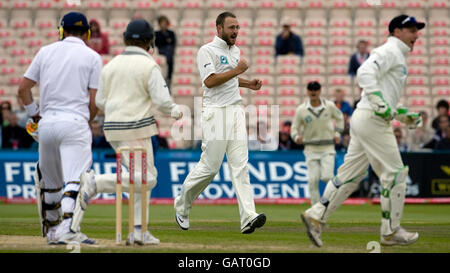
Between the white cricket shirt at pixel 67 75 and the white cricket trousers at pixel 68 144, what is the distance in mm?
114

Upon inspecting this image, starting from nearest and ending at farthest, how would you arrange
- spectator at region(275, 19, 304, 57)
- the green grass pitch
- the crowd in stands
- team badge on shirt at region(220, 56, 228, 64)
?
the green grass pitch
team badge on shirt at region(220, 56, 228, 64)
the crowd in stands
spectator at region(275, 19, 304, 57)

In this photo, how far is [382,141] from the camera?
9594 mm

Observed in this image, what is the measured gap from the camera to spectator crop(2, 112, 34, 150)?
20.3m

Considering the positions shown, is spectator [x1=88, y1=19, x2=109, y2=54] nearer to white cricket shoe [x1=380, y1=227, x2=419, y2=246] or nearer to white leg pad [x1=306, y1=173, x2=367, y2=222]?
white leg pad [x1=306, y1=173, x2=367, y2=222]

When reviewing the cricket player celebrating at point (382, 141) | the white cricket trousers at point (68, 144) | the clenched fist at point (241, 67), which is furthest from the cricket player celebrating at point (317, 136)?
the white cricket trousers at point (68, 144)

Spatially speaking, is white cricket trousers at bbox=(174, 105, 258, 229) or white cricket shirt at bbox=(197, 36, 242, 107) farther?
white cricket shirt at bbox=(197, 36, 242, 107)

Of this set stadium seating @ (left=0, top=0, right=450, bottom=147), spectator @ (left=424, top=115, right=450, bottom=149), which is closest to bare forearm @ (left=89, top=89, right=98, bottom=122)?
spectator @ (left=424, top=115, right=450, bottom=149)

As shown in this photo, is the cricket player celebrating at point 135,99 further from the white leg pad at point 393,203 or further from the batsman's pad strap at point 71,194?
the white leg pad at point 393,203

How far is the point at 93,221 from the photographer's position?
1348 cm

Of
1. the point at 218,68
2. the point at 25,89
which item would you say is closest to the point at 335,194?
the point at 218,68

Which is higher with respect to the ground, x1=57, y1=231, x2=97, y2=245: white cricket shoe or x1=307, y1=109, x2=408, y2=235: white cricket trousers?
x1=307, y1=109, x2=408, y2=235: white cricket trousers

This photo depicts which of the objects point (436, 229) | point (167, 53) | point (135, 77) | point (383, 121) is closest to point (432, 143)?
point (167, 53)

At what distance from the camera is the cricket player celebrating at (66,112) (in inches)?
354
